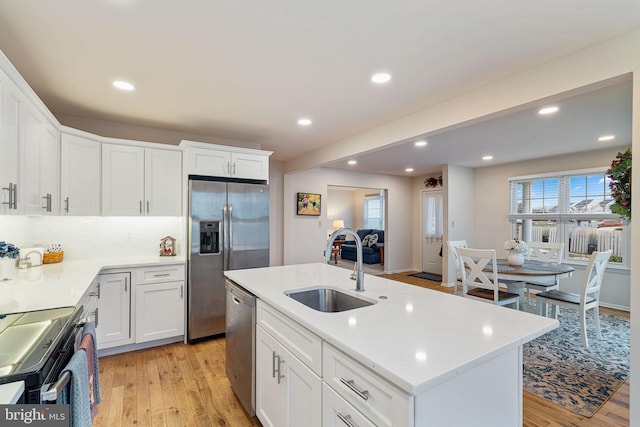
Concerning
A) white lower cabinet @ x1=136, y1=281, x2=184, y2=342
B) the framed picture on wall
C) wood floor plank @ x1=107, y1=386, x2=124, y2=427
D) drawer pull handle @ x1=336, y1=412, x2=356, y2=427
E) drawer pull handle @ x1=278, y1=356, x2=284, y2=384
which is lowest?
wood floor plank @ x1=107, y1=386, x2=124, y2=427

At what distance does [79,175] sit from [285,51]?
96.5 inches

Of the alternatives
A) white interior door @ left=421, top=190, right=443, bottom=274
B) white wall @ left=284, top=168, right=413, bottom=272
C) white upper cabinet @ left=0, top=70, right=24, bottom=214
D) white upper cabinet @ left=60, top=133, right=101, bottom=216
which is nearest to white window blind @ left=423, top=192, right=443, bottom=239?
white interior door @ left=421, top=190, right=443, bottom=274

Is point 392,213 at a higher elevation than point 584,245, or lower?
higher

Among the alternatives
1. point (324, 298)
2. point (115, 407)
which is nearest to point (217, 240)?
point (115, 407)

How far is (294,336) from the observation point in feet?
4.73

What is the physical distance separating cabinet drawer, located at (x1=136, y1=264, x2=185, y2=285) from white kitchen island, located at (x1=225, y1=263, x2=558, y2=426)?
193 centimetres

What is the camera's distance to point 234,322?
220 cm

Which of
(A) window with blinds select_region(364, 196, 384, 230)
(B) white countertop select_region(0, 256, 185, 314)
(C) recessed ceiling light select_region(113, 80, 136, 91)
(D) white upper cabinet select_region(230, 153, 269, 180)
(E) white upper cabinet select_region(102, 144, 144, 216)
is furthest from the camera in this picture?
(A) window with blinds select_region(364, 196, 384, 230)

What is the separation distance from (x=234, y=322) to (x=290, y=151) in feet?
10.8

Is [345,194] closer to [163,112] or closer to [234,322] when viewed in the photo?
[163,112]

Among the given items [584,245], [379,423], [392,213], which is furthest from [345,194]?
[379,423]

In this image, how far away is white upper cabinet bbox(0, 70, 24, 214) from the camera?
5.46 ft

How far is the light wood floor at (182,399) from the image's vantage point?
202cm

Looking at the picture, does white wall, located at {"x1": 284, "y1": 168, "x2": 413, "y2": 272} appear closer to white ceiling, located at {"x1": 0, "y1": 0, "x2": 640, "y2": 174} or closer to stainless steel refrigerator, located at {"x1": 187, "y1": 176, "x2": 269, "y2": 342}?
stainless steel refrigerator, located at {"x1": 187, "y1": 176, "x2": 269, "y2": 342}
